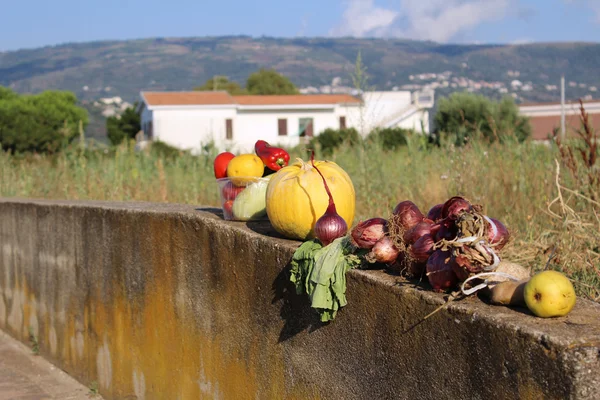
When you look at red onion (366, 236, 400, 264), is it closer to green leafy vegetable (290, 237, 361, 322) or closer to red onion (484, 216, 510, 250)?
green leafy vegetable (290, 237, 361, 322)

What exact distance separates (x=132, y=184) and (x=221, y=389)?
235 inches

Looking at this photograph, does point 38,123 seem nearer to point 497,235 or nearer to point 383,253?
point 383,253

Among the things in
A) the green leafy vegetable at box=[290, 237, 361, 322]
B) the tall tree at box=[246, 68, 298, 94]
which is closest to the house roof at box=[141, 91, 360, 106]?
the tall tree at box=[246, 68, 298, 94]

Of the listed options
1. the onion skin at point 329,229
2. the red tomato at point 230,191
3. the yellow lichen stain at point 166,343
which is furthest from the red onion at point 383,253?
the red tomato at point 230,191

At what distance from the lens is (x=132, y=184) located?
31.2 ft

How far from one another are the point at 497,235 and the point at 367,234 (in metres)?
0.53

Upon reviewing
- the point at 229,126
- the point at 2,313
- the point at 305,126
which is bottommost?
the point at 305,126

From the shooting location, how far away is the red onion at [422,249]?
2615mm

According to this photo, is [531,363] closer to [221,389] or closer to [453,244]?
[453,244]

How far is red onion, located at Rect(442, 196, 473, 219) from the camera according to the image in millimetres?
2594

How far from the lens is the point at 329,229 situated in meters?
3.20

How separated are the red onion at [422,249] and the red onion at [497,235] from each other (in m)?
0.19

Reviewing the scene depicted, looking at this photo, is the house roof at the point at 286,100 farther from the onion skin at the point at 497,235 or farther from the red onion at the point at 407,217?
the onion skin at the point at 497,235

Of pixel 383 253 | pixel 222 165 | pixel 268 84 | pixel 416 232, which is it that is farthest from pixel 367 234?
pixel 268 84
